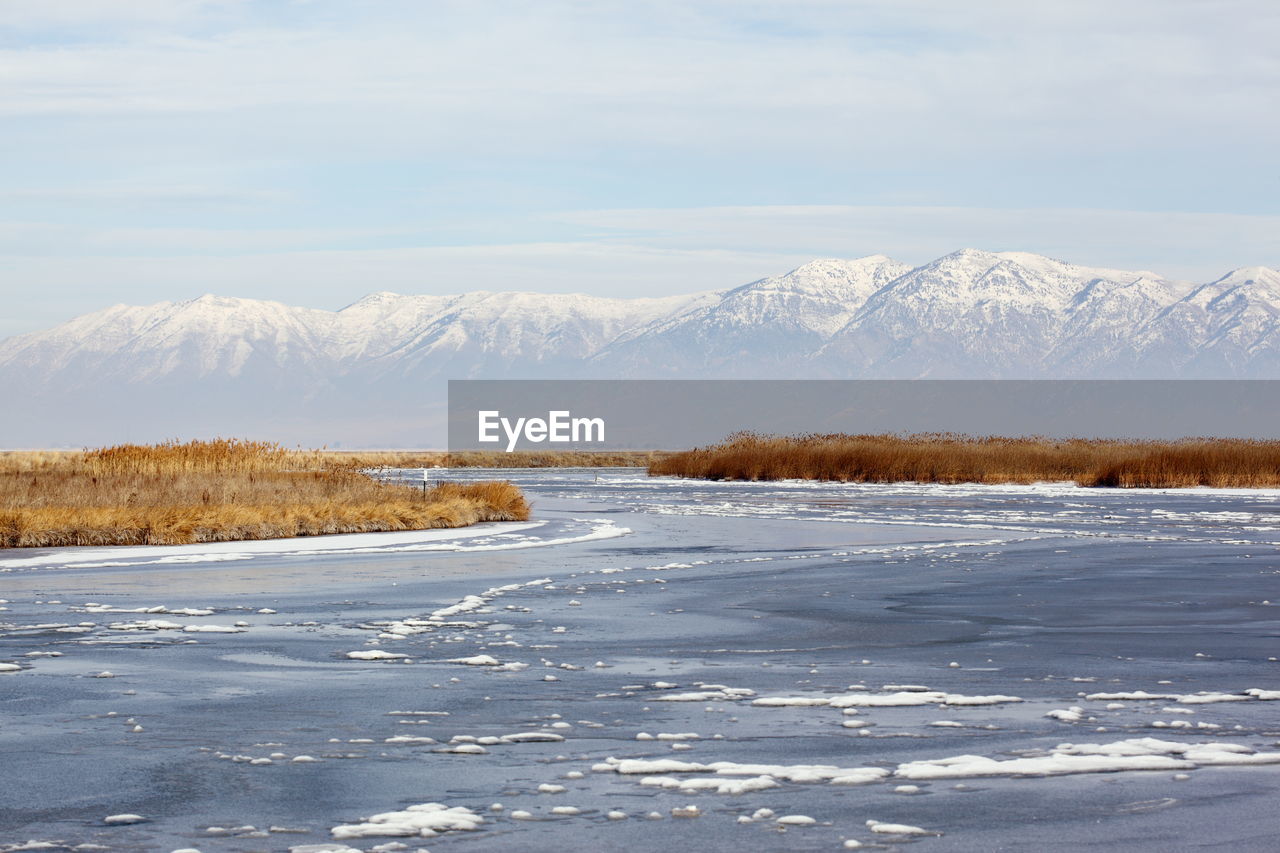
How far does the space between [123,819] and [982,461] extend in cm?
5247

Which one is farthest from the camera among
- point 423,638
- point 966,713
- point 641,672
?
point 423,638

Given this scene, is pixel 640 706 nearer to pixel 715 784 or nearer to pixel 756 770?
pixel 756 770

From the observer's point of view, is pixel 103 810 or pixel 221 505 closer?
pixel 103 810

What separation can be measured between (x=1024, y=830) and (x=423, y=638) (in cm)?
689

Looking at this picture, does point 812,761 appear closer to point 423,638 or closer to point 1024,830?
point 1024,830

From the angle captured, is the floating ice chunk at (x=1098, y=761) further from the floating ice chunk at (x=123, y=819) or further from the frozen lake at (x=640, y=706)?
the floating ice chunk at (x=123, y=819)

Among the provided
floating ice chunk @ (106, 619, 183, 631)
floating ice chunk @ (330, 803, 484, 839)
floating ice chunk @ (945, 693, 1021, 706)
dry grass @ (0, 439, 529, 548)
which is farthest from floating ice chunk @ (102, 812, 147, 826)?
dry grass @ (0, 439, 529, 548)

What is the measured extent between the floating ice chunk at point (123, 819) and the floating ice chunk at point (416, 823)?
0.82 metres

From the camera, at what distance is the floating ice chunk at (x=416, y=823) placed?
6.39 meters

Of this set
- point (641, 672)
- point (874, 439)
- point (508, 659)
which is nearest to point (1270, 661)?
point (641, 672)

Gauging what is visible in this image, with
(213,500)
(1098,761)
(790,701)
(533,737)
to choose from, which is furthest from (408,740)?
(213,500)

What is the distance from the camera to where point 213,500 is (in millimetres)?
27141

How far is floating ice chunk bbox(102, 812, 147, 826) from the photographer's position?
6547 millimetres

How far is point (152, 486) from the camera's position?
92.8 feet
